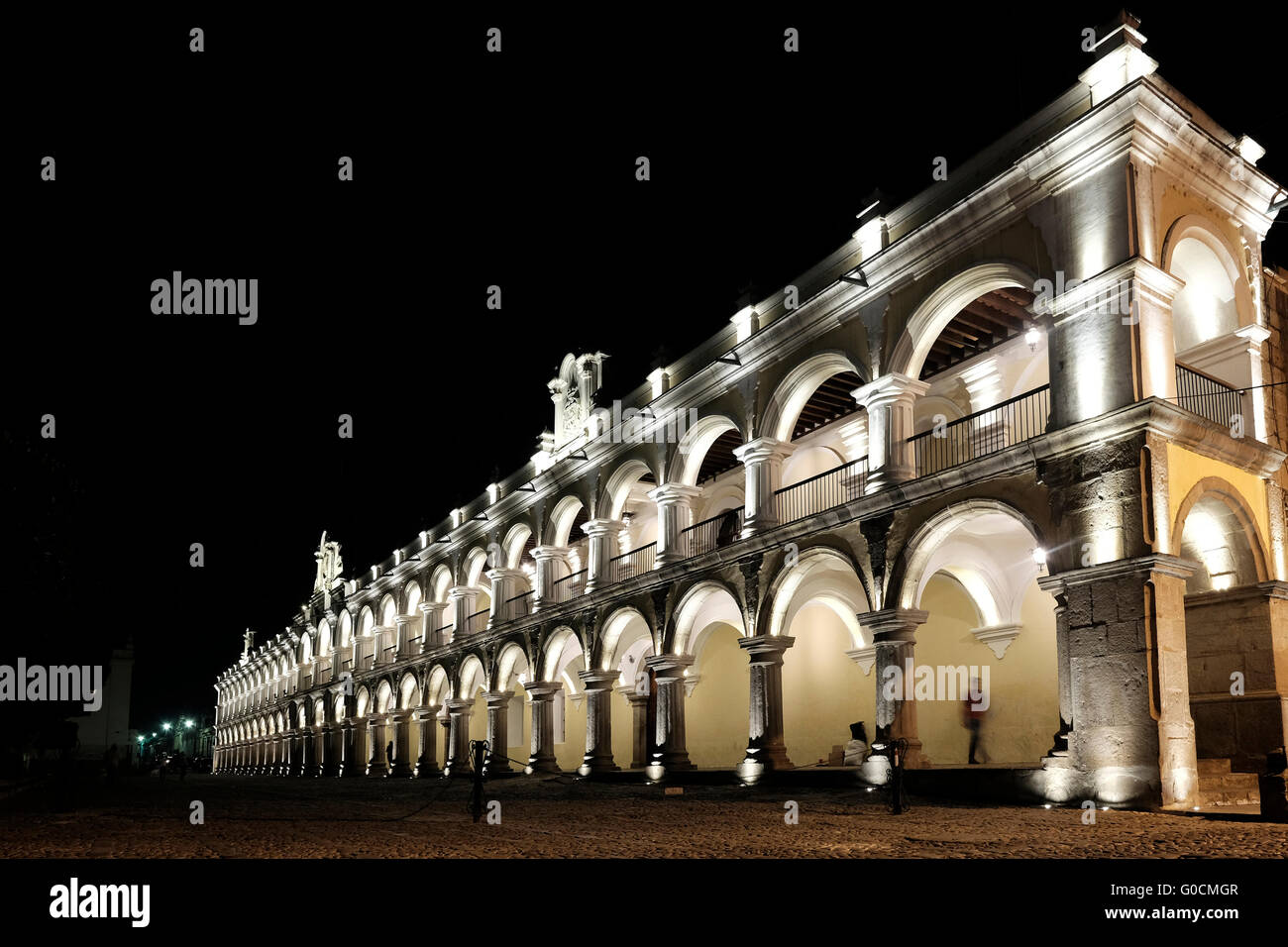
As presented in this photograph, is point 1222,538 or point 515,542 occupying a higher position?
point 515,542

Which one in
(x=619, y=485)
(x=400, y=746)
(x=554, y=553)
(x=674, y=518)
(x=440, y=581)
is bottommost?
(x=400, y=746)

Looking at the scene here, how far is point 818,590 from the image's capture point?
65.7ft

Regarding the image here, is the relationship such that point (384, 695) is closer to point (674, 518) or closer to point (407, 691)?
point (407, 691)

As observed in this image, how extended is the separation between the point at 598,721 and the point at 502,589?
21.9 feet

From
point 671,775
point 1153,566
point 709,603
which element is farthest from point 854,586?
point 1153,566

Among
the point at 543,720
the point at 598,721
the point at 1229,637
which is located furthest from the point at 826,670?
the point at 1229,637

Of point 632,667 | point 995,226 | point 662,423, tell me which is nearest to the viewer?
point 995,226

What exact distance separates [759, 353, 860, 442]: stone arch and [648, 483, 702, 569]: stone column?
2933 mm

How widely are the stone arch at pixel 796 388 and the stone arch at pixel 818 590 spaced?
7.80 ft

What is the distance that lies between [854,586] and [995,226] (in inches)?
304

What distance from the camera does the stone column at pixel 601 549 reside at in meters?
23.7

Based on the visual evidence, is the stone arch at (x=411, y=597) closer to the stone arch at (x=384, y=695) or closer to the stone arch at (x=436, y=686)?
the stone arch at (x=384, y=695)
